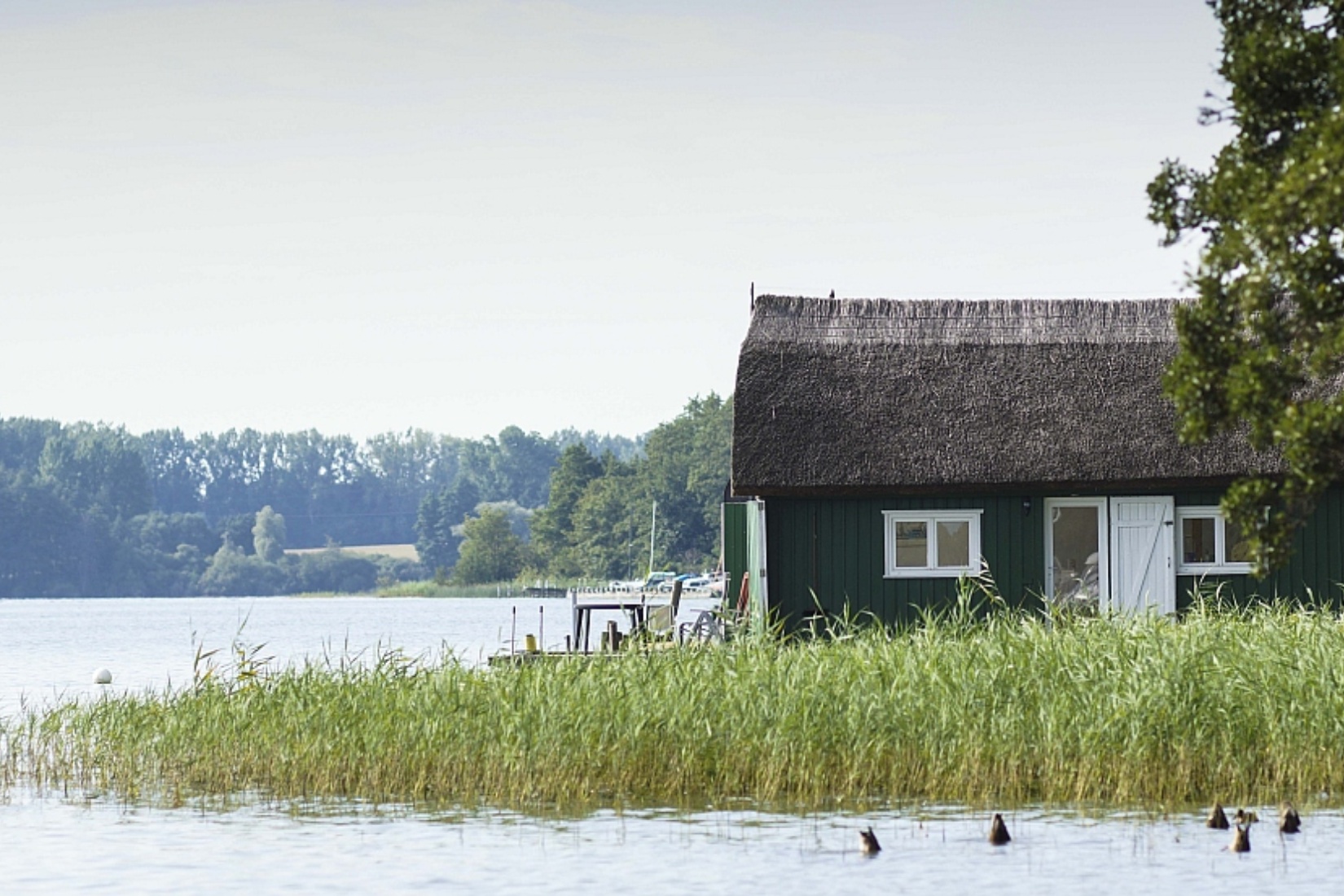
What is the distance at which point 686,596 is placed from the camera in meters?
100

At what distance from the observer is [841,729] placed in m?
14.5

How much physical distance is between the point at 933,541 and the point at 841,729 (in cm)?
889

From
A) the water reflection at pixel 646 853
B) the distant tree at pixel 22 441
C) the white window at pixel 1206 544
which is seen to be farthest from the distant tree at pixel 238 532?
the water reflection at pixel 646 853

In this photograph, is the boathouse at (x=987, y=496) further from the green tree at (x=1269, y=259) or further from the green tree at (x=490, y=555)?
the green tree at (x=490, y=555)

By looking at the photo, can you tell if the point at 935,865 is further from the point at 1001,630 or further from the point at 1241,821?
the point at 1001,630

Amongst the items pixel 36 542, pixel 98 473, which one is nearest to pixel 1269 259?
pixel 36 542

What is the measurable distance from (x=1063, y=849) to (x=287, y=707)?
6.23m

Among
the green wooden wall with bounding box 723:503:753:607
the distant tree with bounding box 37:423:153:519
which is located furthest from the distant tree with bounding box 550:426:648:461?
the green wooden wall with bounding box 723:503:753:607

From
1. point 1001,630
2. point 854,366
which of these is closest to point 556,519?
point 854,366

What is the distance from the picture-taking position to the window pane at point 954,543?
76.1 ft

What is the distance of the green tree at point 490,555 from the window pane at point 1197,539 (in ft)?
337

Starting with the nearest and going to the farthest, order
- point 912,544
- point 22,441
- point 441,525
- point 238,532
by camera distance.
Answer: point 912,544 → point 441,525 → point 238,532 → point 22,441

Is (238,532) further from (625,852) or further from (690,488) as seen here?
(625,852)

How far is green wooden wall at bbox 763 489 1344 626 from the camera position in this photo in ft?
75.3
